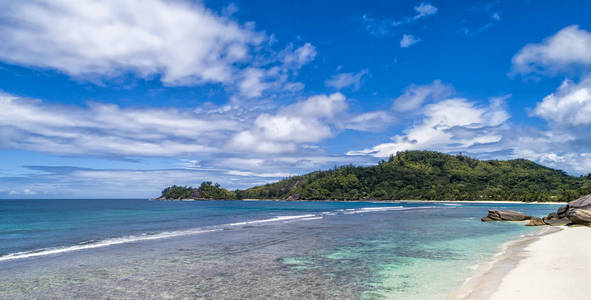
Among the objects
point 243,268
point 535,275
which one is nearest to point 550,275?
point 535,275

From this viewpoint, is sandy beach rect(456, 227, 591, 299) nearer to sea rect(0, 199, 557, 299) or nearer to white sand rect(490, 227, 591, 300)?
white sand rect(490, 227, 591, 300)

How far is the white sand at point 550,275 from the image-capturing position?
992 cm

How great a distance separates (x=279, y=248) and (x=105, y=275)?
34.6 feet

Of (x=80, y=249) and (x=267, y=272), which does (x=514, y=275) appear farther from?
(x=80, y=249)

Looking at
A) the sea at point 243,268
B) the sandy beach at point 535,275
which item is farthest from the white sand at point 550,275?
the sea at point 243,268

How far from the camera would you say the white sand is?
9922mm

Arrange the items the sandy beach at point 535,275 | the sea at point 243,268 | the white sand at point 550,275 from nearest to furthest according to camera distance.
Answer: the white sand at point 550,275, the sandy beach at point 535,275, the sea at point 243,268

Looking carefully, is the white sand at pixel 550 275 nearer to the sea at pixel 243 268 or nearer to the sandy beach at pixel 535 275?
the sandy beach at pixel 535 275

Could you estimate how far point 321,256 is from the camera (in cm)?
1875

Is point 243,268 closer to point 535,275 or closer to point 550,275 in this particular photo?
point 535,275

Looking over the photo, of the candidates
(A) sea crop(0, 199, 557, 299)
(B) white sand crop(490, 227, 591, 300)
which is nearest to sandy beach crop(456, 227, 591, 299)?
(B) white sand crop(490, 227, 591, 300)

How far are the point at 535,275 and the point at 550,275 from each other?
1.64 ft

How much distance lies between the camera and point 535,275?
1235 cm

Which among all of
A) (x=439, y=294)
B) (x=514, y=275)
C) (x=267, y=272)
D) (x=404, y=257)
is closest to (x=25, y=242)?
(x=267, y=272)
